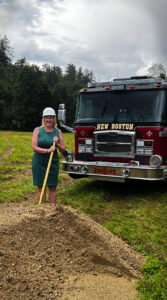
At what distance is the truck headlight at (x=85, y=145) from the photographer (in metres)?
8.38

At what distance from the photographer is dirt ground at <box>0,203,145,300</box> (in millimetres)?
3490

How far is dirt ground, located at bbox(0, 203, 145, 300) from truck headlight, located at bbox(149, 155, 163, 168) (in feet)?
9.48

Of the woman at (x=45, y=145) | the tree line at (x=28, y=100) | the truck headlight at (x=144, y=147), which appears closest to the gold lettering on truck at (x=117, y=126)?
the truck headlight at (x=144, y=147)

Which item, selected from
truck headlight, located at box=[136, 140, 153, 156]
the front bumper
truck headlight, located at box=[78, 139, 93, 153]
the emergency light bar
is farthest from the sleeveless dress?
the emergency light bar

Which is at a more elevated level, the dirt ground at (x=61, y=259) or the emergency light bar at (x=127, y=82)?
the emergency light bar at (x=127, y=82)

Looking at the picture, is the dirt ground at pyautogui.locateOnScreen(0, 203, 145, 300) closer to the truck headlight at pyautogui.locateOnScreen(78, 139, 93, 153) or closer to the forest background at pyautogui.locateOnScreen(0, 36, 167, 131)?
the truck headlight at pyautogui.locateOnScreen(78, 139, 93, 153)

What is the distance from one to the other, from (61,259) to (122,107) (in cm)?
484

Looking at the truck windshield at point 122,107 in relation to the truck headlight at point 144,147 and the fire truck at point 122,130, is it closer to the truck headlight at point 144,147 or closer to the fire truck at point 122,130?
the fire truck at point 122,130

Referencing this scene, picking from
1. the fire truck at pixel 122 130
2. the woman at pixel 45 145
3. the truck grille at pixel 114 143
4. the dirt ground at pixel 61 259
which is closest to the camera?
the dirt ground at pixel 61 259

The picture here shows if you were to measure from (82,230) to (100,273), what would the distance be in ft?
2.65

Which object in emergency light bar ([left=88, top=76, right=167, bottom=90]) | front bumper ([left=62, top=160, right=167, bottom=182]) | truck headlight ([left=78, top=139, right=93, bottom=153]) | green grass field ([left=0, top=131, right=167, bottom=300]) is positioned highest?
emergency light bar ([left=88, top=76, right=167, bottom=90])

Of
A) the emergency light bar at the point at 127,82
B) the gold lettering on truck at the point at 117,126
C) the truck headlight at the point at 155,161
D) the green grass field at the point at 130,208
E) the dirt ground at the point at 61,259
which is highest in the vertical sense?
the emergency light bar at the point at 127,82

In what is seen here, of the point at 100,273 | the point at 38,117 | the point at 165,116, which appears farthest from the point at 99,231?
the point at 38,117

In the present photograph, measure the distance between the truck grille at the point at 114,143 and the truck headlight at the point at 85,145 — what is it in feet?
0.51
